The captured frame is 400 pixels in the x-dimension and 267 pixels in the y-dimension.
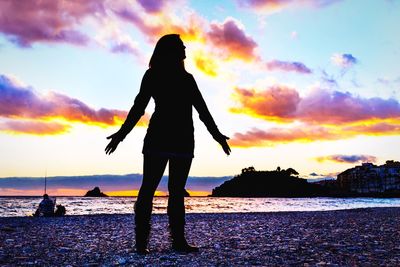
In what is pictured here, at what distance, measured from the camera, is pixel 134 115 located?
6.87 meters

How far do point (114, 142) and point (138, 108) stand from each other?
709 mm

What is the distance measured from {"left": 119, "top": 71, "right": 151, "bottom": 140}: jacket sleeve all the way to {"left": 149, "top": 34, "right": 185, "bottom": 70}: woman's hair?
368mm

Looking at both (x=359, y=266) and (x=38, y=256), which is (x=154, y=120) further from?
(x=359, y=266)

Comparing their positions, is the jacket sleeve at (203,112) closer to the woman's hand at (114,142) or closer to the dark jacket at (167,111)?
the dark jacket at (167,111)

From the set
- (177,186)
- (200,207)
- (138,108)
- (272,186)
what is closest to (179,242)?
(177,186)

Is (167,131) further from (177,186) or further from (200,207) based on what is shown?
(200,207)

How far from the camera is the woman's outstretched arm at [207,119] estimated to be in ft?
23.5

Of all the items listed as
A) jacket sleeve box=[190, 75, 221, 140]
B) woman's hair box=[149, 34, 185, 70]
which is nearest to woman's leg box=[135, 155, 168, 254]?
jacket sleeve box=[190, 75, 221, 140]

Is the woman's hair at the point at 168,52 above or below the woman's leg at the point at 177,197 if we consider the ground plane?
above

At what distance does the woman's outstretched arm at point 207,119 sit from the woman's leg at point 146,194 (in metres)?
1.12

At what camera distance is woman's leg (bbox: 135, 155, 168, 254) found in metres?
6.65

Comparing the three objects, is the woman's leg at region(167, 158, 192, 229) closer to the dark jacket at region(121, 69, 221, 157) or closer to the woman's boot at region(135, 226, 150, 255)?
the dark jacket at region(121, 69, 221, 157)

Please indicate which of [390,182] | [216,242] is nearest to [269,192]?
[390,182]

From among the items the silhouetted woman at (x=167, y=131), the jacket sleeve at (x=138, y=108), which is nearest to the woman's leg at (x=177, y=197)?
the silhouetted woman at (x=167, y=131)
